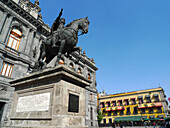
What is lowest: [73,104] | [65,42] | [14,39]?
[73,104]

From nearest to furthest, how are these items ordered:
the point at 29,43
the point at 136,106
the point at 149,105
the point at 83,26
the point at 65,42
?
the point at 65,42 → the point at 83,26 → the point at 29,43 → the point at 149,105 → the point at 136,106

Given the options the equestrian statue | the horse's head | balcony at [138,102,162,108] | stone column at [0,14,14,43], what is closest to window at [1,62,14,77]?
stone column at [0,14,14,43]

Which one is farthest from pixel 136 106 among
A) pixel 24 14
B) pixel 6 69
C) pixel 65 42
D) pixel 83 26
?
pixel 65 42

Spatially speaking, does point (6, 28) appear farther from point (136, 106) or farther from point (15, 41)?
point (136, 106)

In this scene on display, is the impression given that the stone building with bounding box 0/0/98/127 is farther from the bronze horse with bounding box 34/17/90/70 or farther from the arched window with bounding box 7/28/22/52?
the bronze horse with bounding box 34/17/90/70

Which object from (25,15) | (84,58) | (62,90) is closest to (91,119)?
(84,58)

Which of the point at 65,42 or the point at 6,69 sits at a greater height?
the point at 6,69

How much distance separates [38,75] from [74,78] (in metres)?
1.40

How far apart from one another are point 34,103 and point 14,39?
1354 centimetres

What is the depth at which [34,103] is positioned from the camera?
425cm

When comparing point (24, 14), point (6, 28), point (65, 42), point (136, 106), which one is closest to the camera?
point (65, 42)

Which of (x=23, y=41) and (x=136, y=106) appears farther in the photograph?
(x=136, y=106)

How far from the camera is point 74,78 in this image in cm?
A: 432

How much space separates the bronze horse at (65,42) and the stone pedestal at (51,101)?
108cm
